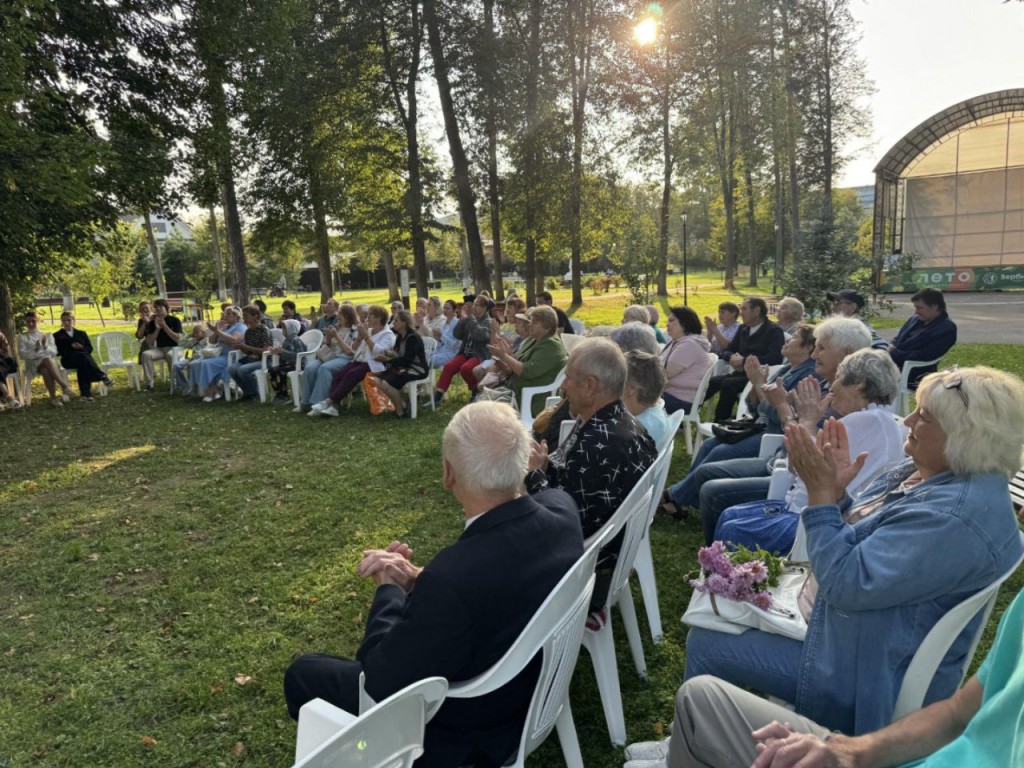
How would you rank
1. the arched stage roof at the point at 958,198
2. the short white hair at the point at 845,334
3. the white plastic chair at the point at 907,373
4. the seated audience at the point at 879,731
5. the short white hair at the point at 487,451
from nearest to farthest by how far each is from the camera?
the seated audience at the point at 879,731
the short white hair at the point at 487,451
the short white hair at the point at 845,334
the white plastic chair at the point at 907,373
the arched stage roof at the point at 958,198

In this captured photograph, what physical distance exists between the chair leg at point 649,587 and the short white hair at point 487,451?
1.30 m

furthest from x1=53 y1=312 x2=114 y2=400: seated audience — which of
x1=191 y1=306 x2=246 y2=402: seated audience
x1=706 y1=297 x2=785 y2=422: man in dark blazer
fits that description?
x1=706 y1=297 x2=785 y2=422: man in dark blazer

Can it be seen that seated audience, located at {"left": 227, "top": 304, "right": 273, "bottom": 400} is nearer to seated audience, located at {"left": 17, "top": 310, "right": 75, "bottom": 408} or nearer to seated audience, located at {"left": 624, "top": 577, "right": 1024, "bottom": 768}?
seated audience, located at {"left": 17, "top": 310, "right": 75, "bottom": 408}

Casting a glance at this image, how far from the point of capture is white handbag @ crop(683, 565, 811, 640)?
1939mm

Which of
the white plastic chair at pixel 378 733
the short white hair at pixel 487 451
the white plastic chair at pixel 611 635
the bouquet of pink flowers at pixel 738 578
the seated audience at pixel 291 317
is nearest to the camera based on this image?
the white plastic chair at pixel 378 733

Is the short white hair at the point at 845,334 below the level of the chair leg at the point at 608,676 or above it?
above

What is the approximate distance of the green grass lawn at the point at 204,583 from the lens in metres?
2.65

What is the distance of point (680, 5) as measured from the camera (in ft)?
67.2

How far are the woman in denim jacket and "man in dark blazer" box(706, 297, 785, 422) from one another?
15.0 ft

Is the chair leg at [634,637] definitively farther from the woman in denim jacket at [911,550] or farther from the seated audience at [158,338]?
the seated audience at [158,338]

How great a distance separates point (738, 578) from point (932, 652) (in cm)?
53

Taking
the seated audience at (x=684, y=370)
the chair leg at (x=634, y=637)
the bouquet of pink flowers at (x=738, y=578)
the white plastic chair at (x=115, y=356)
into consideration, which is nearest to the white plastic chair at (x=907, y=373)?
the seated audience at (x=684, y=370)

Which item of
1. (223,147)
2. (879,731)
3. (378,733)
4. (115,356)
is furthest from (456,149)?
(378,733)

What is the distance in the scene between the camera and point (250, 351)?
31.2ft
